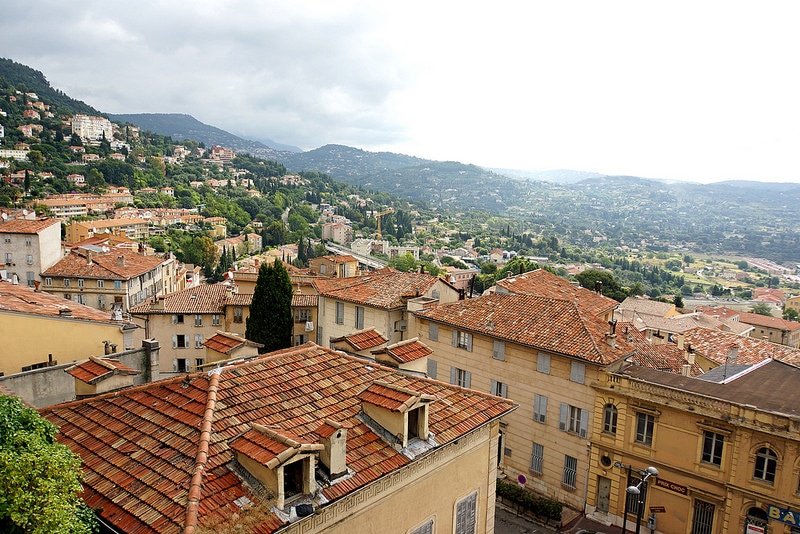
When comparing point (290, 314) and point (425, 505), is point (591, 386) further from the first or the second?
point (290, 314)

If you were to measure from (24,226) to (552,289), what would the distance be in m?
55.2

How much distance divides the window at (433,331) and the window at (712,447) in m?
14.7

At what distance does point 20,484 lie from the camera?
6719 mm

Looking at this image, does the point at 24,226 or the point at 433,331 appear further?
the point at 24,226

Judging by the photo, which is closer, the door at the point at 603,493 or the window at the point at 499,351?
the door at the point at 603,493

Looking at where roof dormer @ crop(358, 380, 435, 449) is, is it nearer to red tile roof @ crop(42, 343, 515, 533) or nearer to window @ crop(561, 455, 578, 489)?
red tile roof @ crop(42, 343, 515, 533)

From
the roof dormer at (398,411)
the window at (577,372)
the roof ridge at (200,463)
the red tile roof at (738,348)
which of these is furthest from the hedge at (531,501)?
the roof ridge at (200,463)

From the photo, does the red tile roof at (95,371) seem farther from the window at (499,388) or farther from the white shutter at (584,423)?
the white shutter at (584,423)

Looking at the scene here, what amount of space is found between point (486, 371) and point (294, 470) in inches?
887

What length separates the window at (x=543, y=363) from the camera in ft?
92.4

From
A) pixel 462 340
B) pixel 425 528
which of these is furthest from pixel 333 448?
pixel 462 340

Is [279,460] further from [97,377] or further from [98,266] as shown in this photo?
[98,266]

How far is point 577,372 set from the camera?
2716 cm

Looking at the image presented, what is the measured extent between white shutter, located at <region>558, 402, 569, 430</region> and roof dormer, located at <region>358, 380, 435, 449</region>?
18.0 meters
